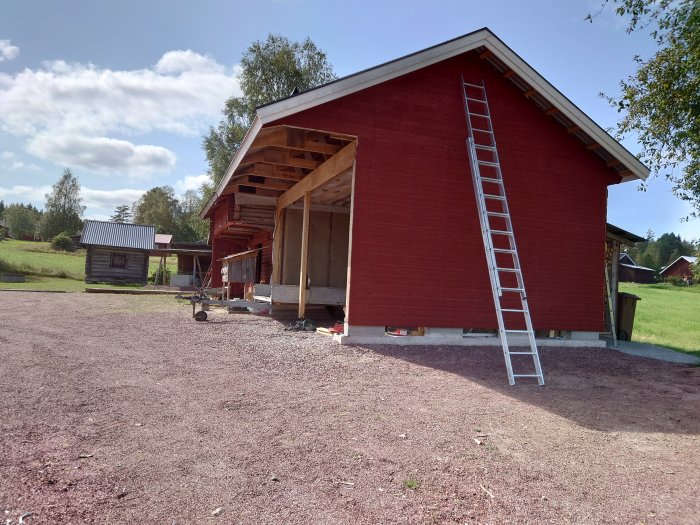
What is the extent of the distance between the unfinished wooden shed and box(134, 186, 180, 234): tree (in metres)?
41.3

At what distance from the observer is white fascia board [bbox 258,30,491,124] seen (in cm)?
831

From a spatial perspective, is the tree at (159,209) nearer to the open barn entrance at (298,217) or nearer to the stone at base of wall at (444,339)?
the open barn entrance at (298,217)

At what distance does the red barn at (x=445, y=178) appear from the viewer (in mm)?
9031

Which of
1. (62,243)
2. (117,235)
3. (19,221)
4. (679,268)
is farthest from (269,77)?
(19,221)

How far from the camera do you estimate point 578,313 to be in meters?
10.7

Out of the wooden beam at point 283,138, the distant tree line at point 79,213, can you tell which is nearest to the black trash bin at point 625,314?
the wooden beam at point 283,138

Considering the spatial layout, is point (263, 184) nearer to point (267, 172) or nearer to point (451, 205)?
point (267, 172)

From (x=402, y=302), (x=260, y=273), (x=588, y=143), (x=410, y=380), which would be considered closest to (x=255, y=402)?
(x=410, y=380)

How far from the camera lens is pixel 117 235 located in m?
38.1

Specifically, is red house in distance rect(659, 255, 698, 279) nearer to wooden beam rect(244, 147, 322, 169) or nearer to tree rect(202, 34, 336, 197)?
tree rect(202, 34, 336, 197)

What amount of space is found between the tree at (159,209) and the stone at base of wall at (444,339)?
74.9 metres

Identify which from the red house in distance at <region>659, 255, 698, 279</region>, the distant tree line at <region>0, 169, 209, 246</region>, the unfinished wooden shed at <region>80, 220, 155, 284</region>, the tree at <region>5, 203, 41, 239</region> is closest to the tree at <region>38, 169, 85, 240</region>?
the distant tree line at <region>0, 169, 209, 246</region>

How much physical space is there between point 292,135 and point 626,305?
946 centimetres

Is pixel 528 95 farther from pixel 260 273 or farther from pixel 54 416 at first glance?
pixel 260 273
